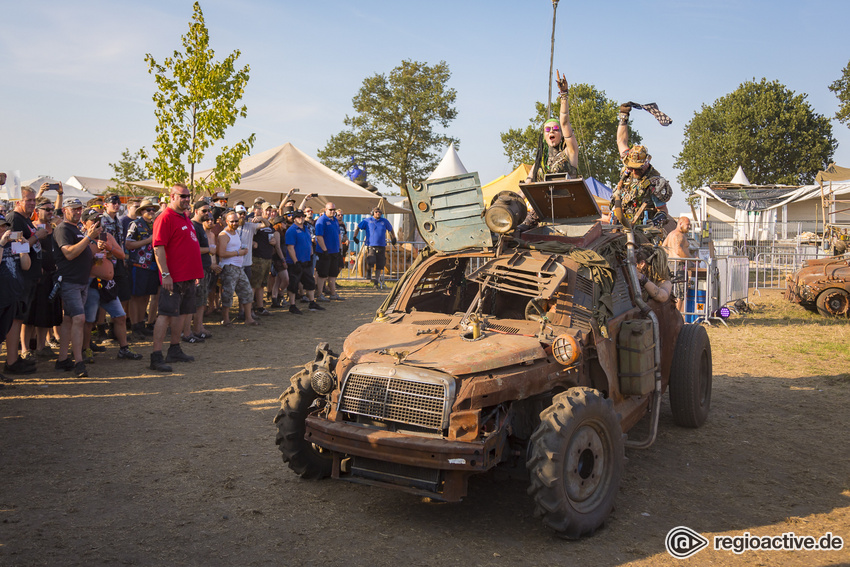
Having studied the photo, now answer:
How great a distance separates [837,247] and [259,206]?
15197 mm

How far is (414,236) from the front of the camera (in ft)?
102

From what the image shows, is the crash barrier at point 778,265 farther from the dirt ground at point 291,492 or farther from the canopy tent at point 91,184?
the canopy tent at point 91,184

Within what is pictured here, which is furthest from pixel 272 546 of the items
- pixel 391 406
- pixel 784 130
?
pixel 784 130

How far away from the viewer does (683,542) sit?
4461 mm

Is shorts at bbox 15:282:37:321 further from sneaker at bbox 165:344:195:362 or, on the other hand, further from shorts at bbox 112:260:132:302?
sneaker at bbox 165:344:195:362

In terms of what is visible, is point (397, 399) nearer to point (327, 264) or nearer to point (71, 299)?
point (71, 299)

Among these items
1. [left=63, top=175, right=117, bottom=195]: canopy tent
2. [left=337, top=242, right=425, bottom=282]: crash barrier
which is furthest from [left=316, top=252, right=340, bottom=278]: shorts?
[left=63, top=175, right=117, bottom=195]: canopy tent

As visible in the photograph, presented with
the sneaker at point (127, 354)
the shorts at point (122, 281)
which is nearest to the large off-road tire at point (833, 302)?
the sneaker at point (127, 354)

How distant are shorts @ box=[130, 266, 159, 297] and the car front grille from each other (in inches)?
277

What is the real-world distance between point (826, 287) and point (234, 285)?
41.5 ft

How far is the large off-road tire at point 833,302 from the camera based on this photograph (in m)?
14.8

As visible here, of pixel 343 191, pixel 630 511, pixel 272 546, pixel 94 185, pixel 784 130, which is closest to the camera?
pixel 272 546

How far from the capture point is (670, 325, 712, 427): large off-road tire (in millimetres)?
6785

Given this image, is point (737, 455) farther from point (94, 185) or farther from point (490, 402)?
point (94, 185)
